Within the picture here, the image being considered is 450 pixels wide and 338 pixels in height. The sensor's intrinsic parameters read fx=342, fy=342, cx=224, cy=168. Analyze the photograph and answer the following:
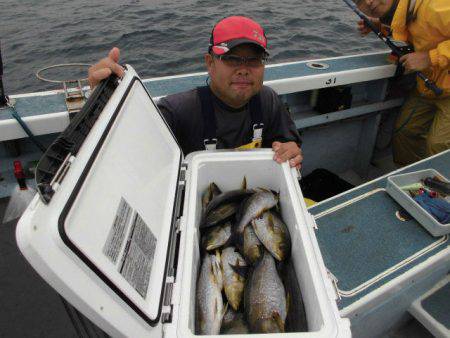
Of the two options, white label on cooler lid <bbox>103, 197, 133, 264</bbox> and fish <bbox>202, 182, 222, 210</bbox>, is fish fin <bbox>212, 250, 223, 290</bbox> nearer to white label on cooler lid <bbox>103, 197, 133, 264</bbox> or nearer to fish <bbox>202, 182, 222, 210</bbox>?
fish <bbox>202, 182, 222, 210</bbox>

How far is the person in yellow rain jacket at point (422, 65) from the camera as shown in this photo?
3466 mm

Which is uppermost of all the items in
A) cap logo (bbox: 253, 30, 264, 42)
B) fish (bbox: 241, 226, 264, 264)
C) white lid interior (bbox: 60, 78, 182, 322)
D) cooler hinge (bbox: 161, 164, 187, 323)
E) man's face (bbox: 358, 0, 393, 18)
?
cap logo (bbox: 253, 30, 264, 42)

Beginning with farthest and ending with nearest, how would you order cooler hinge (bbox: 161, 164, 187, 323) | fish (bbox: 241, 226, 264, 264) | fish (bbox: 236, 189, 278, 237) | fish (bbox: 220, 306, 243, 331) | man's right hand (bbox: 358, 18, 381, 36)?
man's right hand (bbox: 358, 18, 381, 36) → fish (bbox: 236, 189, 278, 237) → fish (bbox: 241, 226, 264, 264) → fish (bbox: 220, 306, 243, 331) → cooler hinge (bbox: 161, 164, 187, 323)

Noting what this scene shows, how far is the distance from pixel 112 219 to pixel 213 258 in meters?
0.75

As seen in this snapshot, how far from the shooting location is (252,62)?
2.17 m

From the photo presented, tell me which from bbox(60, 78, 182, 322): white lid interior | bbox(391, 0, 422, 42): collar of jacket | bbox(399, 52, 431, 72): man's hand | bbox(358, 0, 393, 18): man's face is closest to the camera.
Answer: bbox(60, 78, 182, 322): white lid interior

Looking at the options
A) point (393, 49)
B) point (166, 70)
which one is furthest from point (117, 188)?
point (166, 70)

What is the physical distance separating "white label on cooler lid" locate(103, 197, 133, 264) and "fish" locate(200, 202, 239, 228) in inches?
27.9

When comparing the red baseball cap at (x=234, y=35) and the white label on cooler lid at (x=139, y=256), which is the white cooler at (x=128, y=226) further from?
the red baseball cap at (x=234, y=35)

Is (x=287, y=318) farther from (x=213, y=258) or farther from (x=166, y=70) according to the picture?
(x=166, y=70)

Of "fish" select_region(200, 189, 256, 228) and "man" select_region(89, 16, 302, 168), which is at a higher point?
"man" select_region(89, 16, 302, 168)

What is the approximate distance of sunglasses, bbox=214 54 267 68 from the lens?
7.01 feet

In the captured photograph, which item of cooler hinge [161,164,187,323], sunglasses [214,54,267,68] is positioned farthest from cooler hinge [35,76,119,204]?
sunglasses [214,54,267,68]

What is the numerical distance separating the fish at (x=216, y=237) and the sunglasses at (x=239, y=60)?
40.0 inches
